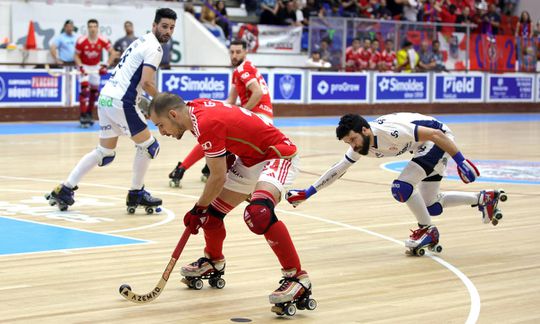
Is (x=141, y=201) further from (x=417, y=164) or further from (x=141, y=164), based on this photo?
(x=417, y=164)

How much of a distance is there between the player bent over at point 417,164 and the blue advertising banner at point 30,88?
14158mm

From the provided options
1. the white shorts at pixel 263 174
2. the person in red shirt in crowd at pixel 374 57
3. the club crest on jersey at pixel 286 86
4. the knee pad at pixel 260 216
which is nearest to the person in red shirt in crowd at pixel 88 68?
the club crest on jersey at pixel 286 86

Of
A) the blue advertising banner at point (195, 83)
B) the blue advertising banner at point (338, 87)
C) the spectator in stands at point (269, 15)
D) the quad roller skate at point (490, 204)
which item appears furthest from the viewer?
the spectator in stands at point (269, 15)

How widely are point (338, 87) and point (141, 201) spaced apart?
17.3 meters

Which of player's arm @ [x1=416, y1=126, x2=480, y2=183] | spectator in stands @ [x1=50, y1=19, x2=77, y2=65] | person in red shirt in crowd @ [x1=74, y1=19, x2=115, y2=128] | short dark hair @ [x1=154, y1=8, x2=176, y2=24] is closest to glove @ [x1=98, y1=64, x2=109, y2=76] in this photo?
person in red shirt in crowd @ [x1=74, y1=19, x2=115, y2=128]

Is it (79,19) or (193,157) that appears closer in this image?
(193,157)

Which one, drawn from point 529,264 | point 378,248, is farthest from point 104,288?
point 529,264

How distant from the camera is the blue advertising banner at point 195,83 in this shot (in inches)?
947

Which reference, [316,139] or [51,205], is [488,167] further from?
[51,205]

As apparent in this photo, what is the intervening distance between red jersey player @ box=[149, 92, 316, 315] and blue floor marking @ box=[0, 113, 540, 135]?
13796 millimetres

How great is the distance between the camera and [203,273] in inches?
287

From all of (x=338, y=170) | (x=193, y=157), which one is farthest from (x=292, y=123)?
(x=338, y=170)

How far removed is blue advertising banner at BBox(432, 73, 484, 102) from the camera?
29.9 m

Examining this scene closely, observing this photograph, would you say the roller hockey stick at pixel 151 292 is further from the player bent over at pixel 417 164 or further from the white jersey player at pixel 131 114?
the white jersey player at pixel 131 114
